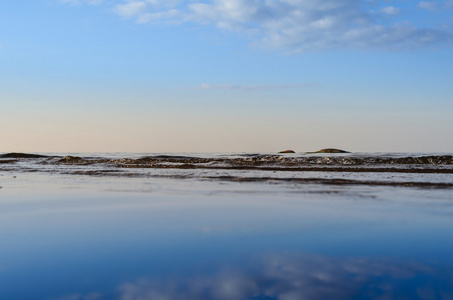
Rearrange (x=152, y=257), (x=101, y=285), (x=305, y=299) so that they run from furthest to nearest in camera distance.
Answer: (x=152, y=257), (x=101, y=285), (x=305, y=299)

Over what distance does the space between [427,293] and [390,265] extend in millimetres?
584

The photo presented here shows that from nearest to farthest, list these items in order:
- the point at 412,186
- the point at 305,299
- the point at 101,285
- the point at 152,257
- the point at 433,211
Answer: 1. the point at 305,299
2. the point at 101,285
3. the point at 152,257
4. the point at 433,211
5. the point at 412,186

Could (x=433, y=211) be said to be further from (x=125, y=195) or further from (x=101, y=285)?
(x=125, y=195)

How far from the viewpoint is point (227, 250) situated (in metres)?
3.71

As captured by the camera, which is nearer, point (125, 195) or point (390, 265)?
point (390, 265)

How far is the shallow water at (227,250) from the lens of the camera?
2.73 m

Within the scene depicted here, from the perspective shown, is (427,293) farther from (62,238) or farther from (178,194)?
(178,194)

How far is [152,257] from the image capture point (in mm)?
3451

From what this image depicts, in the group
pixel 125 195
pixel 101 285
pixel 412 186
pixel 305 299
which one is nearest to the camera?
pixel 305 299

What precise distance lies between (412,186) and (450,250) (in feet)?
21.1

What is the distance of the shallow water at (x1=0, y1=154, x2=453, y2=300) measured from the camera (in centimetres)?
273

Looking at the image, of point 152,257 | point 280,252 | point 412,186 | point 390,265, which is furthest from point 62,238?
point 412,186

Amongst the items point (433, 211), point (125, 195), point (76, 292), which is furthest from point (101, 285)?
point (125, 195)

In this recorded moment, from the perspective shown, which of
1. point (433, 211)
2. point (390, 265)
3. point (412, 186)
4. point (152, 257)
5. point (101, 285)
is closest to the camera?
point (101, 285)
